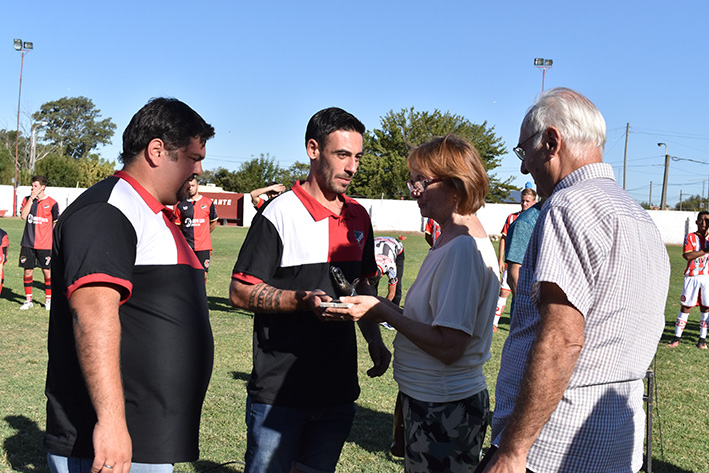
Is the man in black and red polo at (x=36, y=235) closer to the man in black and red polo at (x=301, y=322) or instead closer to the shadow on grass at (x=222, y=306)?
the shadow on grass at (x=222, y=306)

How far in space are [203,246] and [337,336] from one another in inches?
343

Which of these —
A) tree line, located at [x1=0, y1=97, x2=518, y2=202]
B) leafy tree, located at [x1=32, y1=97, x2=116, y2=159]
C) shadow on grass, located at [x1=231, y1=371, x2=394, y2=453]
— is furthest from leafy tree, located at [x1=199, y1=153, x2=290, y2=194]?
shadow on grass, located at [x1=231, y1=371, x2=394, y2=453]

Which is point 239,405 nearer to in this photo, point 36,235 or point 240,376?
point 240,376

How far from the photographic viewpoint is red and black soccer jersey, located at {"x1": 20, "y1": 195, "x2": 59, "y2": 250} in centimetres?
1112

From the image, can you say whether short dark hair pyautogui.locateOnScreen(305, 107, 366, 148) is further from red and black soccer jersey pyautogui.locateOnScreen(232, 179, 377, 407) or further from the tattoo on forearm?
the tattoo on forearm

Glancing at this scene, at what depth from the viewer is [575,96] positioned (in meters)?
2.02

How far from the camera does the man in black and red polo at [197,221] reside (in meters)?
10.7

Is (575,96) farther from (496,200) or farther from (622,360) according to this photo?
(496,200)

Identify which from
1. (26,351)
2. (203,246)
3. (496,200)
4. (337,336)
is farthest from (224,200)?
(337,336)

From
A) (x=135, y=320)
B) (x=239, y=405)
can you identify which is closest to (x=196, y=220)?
(x=239, y=405)

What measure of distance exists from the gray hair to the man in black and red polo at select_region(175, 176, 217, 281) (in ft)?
29.7

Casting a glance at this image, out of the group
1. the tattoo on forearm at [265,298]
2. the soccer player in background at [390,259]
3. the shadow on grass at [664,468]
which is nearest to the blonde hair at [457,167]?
the tattoo on forearm at [265,298]

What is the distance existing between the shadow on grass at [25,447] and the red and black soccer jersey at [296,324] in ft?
8.01

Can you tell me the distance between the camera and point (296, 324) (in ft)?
9.52
